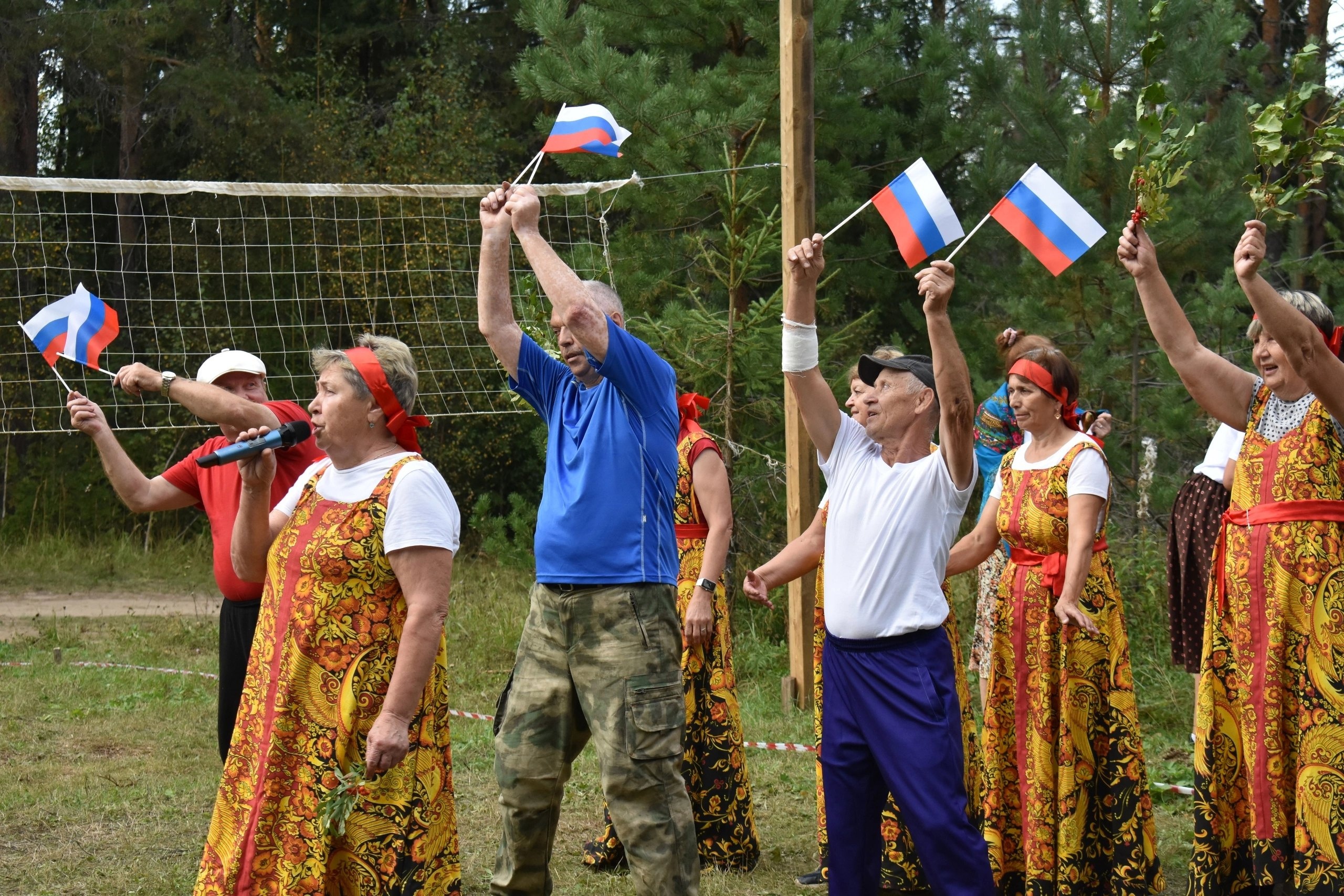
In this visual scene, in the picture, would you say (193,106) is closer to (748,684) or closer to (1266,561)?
(748,684)

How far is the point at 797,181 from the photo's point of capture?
23.8 feet

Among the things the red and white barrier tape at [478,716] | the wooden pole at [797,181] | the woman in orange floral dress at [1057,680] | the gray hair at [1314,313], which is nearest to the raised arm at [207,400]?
the red and white barrier tape at [478,716]

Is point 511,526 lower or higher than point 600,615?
lower

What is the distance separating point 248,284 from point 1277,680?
40.7 ft

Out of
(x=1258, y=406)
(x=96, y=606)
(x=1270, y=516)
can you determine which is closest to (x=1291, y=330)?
(x=1258, y=406)

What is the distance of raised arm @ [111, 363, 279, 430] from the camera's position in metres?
4.29

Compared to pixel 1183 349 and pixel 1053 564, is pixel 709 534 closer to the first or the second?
pixel 1053 564

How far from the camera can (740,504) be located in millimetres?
9945

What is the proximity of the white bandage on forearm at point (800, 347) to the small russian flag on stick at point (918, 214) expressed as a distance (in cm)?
73

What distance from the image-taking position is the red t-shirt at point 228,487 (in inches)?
182

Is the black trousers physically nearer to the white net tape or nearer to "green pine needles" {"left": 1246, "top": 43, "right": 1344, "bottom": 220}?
"green pine needles" {"left": 1246, "top": 43, "right": 1344, "bottom": 220}

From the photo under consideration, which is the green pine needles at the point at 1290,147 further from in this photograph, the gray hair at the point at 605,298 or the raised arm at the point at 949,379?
the gray hair at the point at 605,298

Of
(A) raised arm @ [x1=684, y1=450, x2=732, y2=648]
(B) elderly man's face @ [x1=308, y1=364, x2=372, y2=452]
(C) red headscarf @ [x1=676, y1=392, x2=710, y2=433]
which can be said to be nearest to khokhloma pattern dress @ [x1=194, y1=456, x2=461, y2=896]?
(B) elderly man's face @ [x1=308, y1=364, x2=372, y2=452]

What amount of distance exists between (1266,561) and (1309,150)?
3.91 ft
